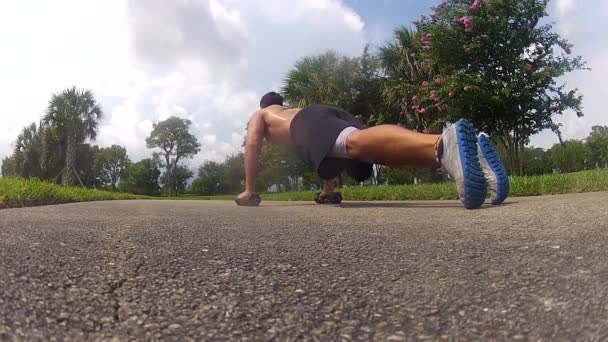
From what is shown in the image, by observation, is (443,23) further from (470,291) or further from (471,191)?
(470,291)

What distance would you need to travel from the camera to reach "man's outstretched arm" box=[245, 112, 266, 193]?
3.42 metres

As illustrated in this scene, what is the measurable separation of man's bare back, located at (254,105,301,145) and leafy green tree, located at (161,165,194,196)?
2083 inches

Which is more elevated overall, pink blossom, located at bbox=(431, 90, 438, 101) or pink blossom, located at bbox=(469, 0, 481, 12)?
pink blossom, located at bbox=(469, 0, 481, 12)

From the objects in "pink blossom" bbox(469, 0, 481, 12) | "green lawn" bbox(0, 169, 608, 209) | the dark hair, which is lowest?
"green lawn" bbox(0, 169, 608, 209)

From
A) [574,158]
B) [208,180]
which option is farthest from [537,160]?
[208,180]

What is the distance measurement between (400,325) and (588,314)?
1.16 feet

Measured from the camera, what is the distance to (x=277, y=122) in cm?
341

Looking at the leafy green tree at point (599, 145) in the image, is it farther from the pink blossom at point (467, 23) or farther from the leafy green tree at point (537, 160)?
the pink blossom at point (467, 23)

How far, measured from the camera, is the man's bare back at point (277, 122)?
3328 mm

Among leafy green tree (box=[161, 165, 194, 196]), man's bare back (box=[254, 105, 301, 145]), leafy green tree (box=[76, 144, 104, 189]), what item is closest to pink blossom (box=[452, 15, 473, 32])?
man's bare back (box=[254, 105, 301, 145])

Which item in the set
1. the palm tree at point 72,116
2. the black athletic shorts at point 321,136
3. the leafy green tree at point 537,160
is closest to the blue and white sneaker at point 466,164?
the black athletic shorts at point 321,136

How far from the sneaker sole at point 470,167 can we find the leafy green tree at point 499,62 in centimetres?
723

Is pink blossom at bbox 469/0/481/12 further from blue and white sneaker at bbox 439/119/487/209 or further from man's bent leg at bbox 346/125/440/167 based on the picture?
blue and white sneaker at bbox 439/119/487/209

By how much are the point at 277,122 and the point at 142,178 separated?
57158mm
